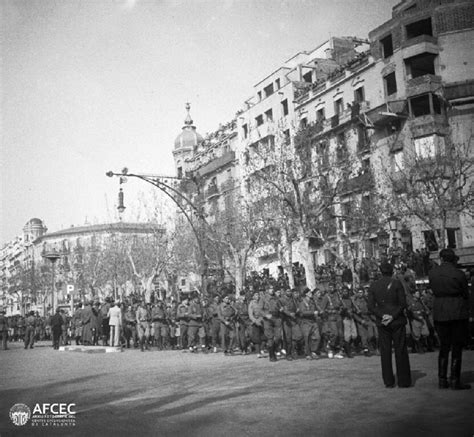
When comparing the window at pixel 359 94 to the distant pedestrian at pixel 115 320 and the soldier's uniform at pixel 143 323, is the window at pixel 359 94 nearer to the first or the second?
the soldier's uniform at pixel 143 323

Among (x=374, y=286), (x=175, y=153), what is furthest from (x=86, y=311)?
(x=175, y=153)

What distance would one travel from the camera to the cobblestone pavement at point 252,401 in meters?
5.65

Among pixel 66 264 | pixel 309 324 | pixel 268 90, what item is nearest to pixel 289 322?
pixel 309 324

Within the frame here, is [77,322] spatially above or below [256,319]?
below

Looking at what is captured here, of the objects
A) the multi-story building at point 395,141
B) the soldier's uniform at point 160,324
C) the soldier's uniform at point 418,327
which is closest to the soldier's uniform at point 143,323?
the soldier's uniform at point 160,324

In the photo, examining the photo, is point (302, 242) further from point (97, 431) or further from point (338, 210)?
point (97, 431)

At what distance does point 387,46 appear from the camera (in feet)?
115

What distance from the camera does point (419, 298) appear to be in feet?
47.7

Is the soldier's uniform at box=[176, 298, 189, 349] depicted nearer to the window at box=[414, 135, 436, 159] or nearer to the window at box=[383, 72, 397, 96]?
the window at box=[414, 135, 436, 159]

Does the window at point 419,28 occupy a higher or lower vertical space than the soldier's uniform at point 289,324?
higher

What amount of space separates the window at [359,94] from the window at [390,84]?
7.47ft

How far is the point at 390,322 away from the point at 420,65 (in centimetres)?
2893

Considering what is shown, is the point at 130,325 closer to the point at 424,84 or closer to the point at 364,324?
the point at 364,324

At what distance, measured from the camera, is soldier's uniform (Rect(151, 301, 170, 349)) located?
66.4ft
